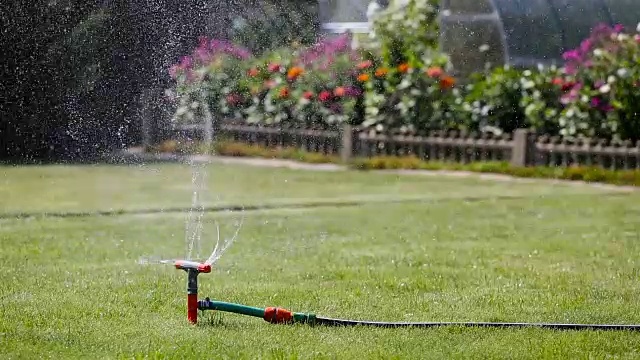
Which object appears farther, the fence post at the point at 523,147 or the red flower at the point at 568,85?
the red flower at the point at 568,85

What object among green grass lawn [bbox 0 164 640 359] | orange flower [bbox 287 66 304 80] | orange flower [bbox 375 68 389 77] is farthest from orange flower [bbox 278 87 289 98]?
green grass lawn [bbox 0 164 640 359]

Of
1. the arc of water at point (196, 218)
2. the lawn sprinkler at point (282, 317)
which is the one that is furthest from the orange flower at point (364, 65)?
the lawn sprinkler at point (282, 317)

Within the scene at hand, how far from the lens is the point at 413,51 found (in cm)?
1514

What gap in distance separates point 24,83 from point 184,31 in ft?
11.3

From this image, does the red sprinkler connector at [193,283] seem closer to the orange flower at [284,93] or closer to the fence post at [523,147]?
the fence post at [523,147]

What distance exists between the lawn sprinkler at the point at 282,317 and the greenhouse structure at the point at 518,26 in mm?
10536

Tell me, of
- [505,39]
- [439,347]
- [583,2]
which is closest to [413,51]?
[505,39]

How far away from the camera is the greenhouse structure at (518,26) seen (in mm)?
14852

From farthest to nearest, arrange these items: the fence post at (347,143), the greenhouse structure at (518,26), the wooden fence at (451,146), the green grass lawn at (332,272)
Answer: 1. the greenhouse structure at (518,26)
2. the fence post at (347,143)
3. the wooden fence at (451,146)
4. the green grass lawn at (332,272)

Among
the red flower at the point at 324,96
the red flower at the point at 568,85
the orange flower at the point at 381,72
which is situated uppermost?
the orange flower at the point at 381,72

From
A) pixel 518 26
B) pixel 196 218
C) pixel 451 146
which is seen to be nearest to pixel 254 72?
pixel 518 26

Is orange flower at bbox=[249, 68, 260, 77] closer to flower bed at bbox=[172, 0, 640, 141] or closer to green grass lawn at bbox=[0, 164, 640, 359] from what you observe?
flower bed at bbox=[172, 0, 640, 141]

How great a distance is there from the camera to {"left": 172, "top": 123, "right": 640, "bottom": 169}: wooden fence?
12.6 metres

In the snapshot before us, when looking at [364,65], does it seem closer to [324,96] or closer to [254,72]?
[324,96]
